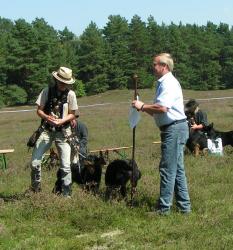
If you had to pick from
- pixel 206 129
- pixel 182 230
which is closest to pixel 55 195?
pixel 182 230

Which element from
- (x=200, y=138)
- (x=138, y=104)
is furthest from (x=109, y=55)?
(x=138, y=104)

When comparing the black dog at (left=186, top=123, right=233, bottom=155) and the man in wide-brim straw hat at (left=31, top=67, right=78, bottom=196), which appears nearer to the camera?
the man in wide-brim straw hat at (left=31, top=67, right=78, bottom=196)

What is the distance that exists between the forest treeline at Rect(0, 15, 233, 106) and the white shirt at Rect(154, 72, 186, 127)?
6591 cm

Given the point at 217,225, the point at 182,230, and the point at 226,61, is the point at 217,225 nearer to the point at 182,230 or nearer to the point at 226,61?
the point at 182,230

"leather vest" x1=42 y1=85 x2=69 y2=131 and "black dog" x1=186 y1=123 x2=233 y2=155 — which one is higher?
"leather vest" x1=42 y1=85 x2=69 y2=131

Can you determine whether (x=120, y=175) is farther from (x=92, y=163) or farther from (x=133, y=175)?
(x=92, y=163)

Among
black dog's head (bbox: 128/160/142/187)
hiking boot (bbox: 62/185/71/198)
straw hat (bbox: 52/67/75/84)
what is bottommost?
hiking boot (bbox: 62/185/71/198)

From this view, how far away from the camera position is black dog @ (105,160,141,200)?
825 cm

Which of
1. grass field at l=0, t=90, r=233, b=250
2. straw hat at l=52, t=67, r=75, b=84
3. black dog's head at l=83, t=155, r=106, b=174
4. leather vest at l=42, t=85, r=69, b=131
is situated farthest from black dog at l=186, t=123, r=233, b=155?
straw hat at l=52, t=67, r=75, b=84

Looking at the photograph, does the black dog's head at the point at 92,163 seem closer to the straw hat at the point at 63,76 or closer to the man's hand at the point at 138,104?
the straw hat at the point at 63,76

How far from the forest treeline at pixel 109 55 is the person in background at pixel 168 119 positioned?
6584cm

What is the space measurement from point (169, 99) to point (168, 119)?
0.28 metres

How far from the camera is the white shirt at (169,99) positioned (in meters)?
6.81

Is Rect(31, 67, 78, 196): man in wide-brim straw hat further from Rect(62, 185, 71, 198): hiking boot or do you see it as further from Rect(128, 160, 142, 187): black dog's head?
Rect(128, 160, 142, 187): black dog's head
